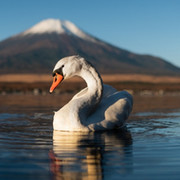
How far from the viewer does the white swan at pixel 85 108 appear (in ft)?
29.5

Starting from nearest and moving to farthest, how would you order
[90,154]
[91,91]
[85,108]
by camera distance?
1. [90,154]
2. [85,108]
3. [91,91]

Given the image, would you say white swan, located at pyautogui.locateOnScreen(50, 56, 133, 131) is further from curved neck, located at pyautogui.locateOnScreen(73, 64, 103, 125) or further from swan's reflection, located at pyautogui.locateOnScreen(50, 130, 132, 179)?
swan's reflection, located at pyautogui.locateOnScreen(50, 130, 132, 179)

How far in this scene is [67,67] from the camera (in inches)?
364

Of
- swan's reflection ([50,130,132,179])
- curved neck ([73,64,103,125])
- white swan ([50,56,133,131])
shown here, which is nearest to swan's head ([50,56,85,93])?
white swan ([50,56,133,131])

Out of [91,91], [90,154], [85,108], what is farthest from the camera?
[91,91]

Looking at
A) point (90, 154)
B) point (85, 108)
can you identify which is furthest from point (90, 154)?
point (85, 108)

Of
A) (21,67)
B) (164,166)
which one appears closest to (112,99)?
(164,166)

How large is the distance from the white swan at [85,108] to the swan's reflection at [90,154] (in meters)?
0.24

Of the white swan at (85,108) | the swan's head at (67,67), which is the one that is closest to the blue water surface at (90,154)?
the white swan at (85,108)

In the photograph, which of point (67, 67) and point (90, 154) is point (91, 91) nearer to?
point (67, 67)

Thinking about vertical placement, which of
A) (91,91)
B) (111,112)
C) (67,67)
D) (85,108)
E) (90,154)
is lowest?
(90,154)

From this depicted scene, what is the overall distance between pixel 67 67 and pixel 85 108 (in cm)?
98

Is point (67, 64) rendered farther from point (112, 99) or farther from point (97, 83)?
point (112, 99)

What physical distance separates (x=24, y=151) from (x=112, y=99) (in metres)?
4.13
